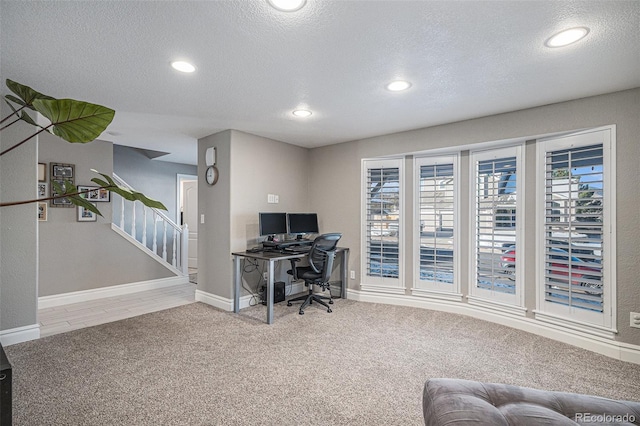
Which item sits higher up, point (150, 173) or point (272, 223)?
point (150, 173)

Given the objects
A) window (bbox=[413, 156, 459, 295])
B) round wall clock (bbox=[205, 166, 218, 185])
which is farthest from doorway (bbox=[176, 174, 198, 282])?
window (bbox=[413, 156, 459, 295])

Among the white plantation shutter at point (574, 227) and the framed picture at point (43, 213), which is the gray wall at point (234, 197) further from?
the white plantation shutter at point (574, 227)

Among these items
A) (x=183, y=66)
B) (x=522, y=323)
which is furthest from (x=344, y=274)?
(x=183, y=66)

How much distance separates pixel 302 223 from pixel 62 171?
331 centimetres

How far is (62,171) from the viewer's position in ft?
13.5

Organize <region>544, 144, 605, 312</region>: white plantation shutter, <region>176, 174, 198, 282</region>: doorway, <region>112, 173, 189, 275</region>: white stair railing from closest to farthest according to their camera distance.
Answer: <region>544, 144, 605, 312</region>: white plantation shutter
<region>112, 173, 189, 275</region>: white stair railing
<region>176, 174, 198, 282</region>: doorway

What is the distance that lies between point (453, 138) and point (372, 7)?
7.90 ft

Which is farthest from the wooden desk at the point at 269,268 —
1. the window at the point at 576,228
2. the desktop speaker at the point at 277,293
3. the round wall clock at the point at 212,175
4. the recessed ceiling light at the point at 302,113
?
the window at the point at 576,228

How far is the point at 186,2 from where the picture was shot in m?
1.57

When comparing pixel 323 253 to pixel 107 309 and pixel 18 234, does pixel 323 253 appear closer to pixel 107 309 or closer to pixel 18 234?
pixel 107 309

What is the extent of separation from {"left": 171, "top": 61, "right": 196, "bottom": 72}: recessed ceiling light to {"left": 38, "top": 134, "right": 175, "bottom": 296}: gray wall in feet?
9.64

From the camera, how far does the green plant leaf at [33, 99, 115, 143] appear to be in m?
1.21

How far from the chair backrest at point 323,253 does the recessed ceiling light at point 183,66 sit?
2.22m

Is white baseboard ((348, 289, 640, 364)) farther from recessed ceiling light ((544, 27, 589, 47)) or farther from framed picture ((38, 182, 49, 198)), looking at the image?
framed picture ((38, 182, 49, 198))
